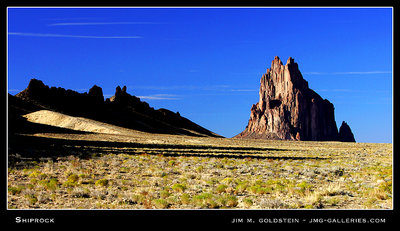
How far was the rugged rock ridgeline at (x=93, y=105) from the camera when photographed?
403ft

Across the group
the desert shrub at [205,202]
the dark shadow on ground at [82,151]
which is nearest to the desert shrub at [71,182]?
the desert shrub at [205,202]

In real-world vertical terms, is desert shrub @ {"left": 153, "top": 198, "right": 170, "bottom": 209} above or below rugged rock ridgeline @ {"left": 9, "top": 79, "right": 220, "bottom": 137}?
below

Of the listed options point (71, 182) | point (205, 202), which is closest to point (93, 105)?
point (71, 182)

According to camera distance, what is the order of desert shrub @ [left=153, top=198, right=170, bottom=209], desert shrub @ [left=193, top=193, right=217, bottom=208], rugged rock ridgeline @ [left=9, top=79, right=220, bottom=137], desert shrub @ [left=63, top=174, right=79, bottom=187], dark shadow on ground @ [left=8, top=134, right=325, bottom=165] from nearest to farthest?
desert shrub @ [left=153, top=198, right=170, bottom=209] < desert shrub @ [left=193, top=193, right=217, bottom=208] < desert shrub @ [left=63, top=174, right=79, bottom=187] < dark shadow on ground @ [left=8, top=134, right=325, bottom=165] < rugged rock ridgeline @ [left=9, top=79, right=220, bottom=137]

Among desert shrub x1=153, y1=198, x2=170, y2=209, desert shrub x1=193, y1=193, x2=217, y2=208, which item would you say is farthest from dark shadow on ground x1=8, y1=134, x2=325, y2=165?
desert shrub x1=193, y1=193, x2=217, y2=208

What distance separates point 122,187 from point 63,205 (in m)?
3.67

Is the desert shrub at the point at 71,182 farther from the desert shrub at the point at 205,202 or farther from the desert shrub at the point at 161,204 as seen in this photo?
the desert shrub at the point at 205,202

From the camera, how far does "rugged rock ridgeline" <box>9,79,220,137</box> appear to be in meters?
123

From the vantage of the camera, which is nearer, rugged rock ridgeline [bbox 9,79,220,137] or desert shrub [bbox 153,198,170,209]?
desert shrub [bbox 153,198,170,209]

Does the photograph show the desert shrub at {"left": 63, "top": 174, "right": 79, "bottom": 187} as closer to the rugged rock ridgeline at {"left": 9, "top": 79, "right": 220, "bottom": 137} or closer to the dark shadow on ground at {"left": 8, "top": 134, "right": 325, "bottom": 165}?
the dark shadow on ground at {"left": 8, "top": 134, "right": 325, "bottom": 165}

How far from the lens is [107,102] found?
157500mm
